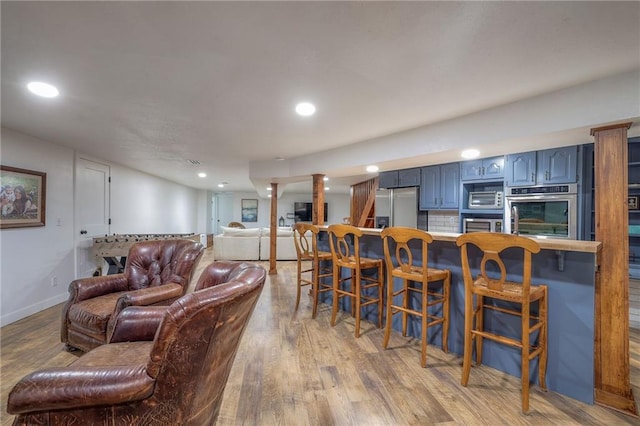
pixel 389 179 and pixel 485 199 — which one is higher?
pixel 389 179

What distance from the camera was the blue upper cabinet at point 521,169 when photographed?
346 centimetres

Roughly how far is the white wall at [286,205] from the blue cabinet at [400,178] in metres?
6.21

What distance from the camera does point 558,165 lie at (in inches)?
129

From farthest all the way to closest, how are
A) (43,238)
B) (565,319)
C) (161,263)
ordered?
(43,238) < (161,263) < (565,319)

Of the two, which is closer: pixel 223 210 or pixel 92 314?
pixel 92 314

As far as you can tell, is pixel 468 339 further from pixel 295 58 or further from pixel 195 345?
pixel 295 58

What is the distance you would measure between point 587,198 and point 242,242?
6284 millimetres

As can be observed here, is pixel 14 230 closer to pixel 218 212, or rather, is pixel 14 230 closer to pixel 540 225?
pixel 540 225

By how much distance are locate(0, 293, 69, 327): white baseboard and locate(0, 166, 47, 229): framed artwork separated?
974 mm

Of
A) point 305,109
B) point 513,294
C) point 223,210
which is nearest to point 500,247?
point 513,294

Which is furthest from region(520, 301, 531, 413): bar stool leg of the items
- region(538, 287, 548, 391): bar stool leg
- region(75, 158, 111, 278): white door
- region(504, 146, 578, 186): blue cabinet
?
region(75, 158, 111, 278): white door

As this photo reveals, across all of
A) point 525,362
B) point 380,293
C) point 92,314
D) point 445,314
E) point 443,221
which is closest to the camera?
point 525,362

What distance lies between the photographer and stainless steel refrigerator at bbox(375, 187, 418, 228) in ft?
15.3

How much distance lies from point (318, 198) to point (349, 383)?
3.11m
